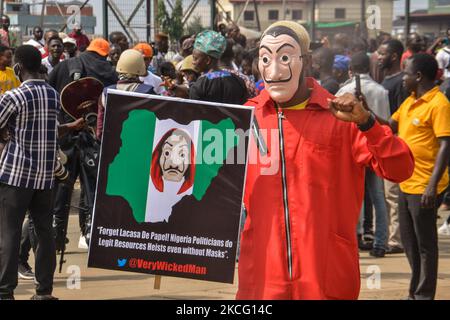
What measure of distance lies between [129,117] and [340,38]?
11813mm

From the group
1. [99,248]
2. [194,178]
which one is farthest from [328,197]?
[99,248]

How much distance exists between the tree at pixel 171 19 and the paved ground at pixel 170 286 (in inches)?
394

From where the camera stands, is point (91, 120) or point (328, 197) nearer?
point (328, 197)

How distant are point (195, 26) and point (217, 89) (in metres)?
12.1

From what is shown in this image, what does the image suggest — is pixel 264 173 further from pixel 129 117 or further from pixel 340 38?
pixel 340 38

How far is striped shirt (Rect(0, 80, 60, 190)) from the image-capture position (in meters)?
7.47

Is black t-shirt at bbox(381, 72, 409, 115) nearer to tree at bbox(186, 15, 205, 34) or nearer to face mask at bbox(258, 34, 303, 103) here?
face mask at bbox(258, 34, 303, 103)

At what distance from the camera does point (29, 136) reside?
7.54 metres

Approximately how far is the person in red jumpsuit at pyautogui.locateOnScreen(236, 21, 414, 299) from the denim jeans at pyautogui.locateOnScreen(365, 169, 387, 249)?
18.5 feet

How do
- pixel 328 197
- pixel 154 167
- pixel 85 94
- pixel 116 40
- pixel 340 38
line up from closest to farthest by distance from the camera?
pixel 328 197, pixel 154 167, pixel 85 94, pixel 116 40, pixel 340 38

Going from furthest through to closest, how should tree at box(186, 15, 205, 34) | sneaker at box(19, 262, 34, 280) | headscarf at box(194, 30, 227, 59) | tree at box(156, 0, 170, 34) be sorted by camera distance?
tree at box(186, 15, 205, 34), tree at box(156, 0, 170, 34), headscarf at box(194, 30, 227, 59), sneaker at box(19, 262, 34, 280)

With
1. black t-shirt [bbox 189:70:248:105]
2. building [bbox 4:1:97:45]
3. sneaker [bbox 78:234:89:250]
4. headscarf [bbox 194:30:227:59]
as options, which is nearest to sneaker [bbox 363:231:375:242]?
black t-shirt [bbox 189:70:248:105]

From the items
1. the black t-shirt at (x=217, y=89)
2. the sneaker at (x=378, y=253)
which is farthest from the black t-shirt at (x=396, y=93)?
the black t-shirt at (x=217, y=89)

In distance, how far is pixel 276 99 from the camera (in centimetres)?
479
